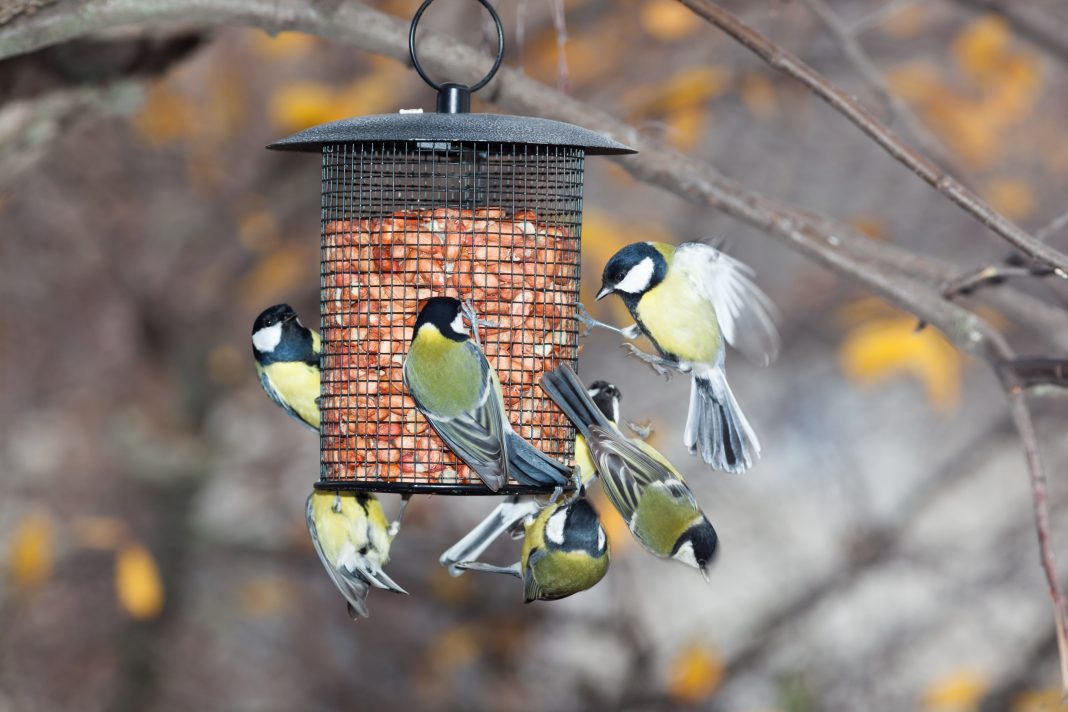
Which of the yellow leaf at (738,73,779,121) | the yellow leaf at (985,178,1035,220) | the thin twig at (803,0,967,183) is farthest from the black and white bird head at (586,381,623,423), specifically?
the yellow leaf at (985,178,1035,220)

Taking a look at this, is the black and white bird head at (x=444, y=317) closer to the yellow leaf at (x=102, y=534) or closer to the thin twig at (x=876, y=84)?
the thin twig at (x=876, y=84)

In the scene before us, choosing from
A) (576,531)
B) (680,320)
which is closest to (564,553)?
(576,531)

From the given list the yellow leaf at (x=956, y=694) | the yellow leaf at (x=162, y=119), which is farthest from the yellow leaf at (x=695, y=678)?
the yellow leaf at (x=162, y=119)

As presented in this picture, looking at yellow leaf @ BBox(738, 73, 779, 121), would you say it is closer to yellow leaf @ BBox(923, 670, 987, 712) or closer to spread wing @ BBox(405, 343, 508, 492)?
yellow leaf @ BBox(923, 670, 987, 712)

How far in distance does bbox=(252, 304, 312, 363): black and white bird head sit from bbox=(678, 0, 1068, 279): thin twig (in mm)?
1532

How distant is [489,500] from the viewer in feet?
Result: 27.1

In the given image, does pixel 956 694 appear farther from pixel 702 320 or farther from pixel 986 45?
pixel 702 320

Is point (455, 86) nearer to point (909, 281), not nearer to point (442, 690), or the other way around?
point (909, 281)

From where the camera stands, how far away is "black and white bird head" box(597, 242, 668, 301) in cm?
343

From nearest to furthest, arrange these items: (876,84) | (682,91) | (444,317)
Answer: (444,317) → (876,84) → (682,91)

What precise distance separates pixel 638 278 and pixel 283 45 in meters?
3.37

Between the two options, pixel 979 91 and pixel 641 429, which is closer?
pixel 641 429

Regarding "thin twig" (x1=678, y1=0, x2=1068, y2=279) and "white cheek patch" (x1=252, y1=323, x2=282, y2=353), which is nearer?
"thin twig" (x1=678, y1=0, x2=1068, y2=279)

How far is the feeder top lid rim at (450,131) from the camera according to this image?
9.75ft
